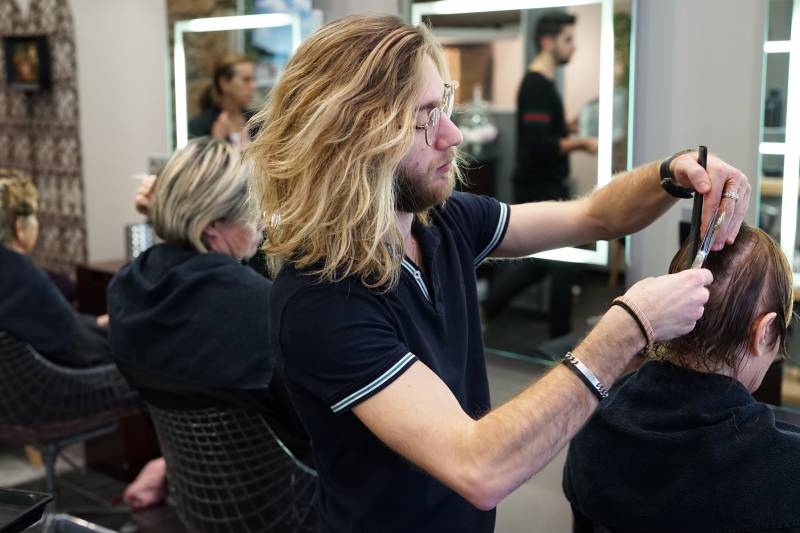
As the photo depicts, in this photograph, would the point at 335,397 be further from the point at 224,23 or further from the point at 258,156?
the point at 224,23

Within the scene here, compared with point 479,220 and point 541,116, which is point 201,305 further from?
point 541,116

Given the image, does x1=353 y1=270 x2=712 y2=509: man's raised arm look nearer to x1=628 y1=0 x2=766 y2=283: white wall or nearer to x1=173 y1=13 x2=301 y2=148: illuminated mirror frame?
x1=628 y1=0 x2=766 y2=283: white wall

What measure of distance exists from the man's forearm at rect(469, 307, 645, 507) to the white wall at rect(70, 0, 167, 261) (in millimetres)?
2886

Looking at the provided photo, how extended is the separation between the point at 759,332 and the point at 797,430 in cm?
19

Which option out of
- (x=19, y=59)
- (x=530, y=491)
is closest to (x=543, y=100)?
(x=530, y=491)

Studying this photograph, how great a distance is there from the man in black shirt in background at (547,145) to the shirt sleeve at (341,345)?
1198 millimetres

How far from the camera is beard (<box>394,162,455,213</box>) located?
122 centimetres

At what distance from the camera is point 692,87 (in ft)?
6.49

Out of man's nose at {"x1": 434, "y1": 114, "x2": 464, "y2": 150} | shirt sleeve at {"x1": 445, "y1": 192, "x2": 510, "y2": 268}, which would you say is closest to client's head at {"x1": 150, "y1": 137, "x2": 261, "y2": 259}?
shirt sleeve at {"x1": 445, "y1": 192, "x2": 510, "y2": 268}

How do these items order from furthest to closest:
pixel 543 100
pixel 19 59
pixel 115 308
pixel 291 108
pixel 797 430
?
pixel 19 59 → pixel 543 100 → pixel 115 308 → pixel 797 430 → pixel 291 108

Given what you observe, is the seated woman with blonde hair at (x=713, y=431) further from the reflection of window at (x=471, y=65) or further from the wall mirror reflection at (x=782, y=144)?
the reflection of window at (x=471, y=65)

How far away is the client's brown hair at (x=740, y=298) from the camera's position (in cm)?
128

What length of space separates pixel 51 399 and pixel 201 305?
3.19 feet

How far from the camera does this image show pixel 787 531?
122cm
